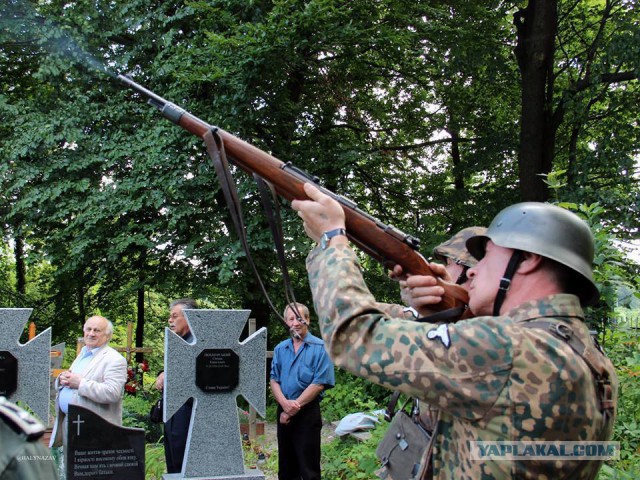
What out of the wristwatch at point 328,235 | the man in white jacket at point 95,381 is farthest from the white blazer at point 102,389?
the wristwatch at point 328,235

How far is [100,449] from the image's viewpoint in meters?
5.29

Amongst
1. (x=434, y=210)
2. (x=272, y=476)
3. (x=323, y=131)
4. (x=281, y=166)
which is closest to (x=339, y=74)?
(x=323, y=131)

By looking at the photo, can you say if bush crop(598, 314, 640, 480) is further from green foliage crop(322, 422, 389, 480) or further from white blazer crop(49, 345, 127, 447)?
white blazer crop(49, 345, 127, 447)

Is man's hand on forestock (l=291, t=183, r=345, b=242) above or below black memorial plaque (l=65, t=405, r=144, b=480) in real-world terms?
above

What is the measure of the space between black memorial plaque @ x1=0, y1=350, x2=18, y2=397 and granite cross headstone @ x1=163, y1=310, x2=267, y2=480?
1.61 meters

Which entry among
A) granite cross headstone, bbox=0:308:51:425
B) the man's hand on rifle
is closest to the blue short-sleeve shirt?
granite cross headstone, bbox=0:308:51:425

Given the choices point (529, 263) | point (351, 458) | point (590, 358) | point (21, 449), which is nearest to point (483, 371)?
point (590, 358)

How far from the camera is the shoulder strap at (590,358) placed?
1813 mm

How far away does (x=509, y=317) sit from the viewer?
1892 millimetres

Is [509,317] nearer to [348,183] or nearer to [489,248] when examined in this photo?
[489,248]

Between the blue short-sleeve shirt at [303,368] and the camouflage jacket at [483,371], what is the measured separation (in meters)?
4.57

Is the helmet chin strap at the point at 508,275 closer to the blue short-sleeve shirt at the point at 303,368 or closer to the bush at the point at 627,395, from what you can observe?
the bush at the point at 627,395

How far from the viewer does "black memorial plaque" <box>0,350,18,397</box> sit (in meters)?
5.91

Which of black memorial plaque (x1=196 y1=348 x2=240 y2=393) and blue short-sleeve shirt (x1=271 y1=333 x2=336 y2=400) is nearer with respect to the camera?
black memorial plaque (x1=196 y1=348 x2=240 y2=393)
